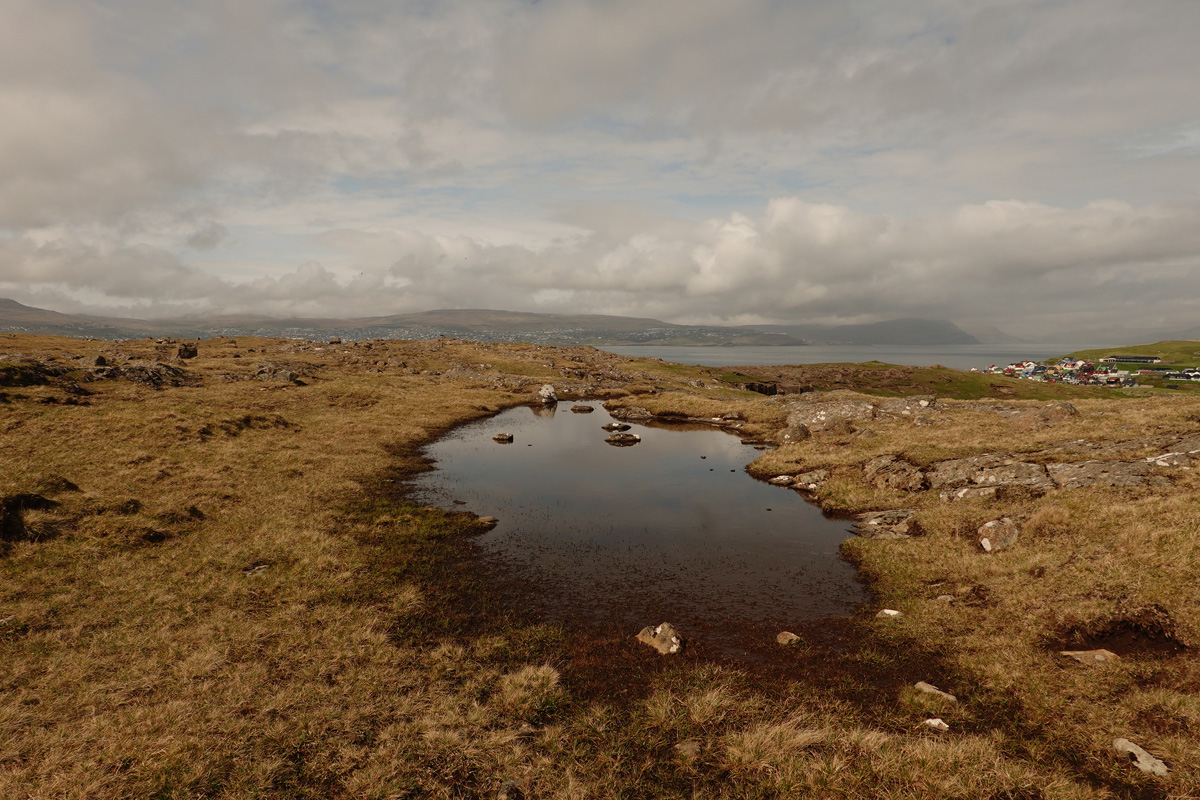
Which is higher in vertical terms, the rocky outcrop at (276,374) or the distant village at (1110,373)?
the distant village at (1110,373)

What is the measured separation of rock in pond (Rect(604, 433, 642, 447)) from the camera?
48719mm

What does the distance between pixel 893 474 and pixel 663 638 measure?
23.2 metres

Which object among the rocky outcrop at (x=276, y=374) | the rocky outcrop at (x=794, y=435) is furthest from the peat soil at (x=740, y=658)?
the rocky outcrop at (x=276, y=374)

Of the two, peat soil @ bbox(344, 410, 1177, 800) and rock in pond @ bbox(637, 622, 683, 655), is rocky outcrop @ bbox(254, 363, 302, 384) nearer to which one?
peat soil @ bbox(344, 410, 1177, 800)

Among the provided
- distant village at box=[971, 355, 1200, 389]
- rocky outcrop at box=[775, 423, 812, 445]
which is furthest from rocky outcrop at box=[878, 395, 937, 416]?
distant village at box=[971, 355, 1200, 389]

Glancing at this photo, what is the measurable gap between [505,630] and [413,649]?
10.3ft

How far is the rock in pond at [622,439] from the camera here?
48.7 metres

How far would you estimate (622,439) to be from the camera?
5009 cm

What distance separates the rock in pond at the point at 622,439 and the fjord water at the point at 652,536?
→ 1.97 metres

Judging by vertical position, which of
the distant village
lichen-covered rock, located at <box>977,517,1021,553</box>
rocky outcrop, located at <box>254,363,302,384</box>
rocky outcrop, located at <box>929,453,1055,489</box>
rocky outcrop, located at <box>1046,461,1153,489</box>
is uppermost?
the distant village

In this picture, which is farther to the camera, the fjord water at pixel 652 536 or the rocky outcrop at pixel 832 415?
the rocky outcrop at pixel 832 415

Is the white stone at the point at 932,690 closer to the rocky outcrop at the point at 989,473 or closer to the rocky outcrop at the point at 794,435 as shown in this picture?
the rocky outcrop at the point at 989,473

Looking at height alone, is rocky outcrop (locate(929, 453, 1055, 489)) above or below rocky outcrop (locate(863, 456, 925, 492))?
above

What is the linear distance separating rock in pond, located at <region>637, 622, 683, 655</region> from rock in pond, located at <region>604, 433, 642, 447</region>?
1252 inches
